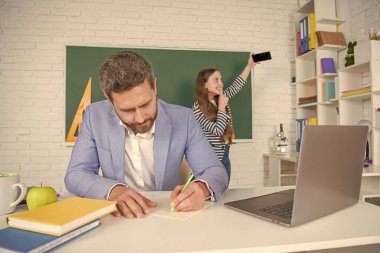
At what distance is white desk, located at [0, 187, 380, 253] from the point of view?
1.99ft

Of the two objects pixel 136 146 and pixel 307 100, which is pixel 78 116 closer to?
pixel 136 146

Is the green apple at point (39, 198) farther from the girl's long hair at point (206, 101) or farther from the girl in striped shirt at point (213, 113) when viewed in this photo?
the girl's long hair at point (206, 101)

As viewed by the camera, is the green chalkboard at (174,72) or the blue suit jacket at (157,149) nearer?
the blue suit jacket at (157,149)

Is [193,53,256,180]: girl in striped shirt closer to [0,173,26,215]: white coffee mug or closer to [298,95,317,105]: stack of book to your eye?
[298,95,317,105]: stack of book

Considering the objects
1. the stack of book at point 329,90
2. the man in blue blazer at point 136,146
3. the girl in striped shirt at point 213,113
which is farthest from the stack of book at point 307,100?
the man in blue blazer at point 136,146

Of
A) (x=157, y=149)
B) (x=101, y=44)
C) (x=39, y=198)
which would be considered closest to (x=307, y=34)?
(x=101, y=44)

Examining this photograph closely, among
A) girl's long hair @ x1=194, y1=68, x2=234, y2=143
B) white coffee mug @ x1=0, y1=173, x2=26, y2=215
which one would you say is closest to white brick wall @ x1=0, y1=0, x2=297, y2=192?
A: girl's long hair @ x1=194, y1=68, x2=234, y2=143

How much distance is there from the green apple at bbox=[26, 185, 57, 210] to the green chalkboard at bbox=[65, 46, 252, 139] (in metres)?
2.29

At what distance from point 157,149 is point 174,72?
2.08 meters

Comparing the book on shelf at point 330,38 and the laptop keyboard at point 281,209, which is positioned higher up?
the book on shelf at point 330,38

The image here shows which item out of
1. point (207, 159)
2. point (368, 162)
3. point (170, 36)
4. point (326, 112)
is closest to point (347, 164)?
point (207, 159)

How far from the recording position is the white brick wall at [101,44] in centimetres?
297

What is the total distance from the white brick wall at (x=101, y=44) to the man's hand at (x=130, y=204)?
2424 millimetres

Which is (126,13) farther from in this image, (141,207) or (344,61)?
(141,207)
